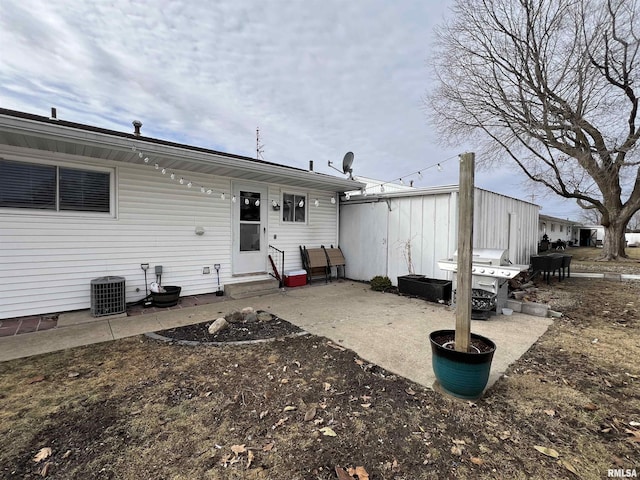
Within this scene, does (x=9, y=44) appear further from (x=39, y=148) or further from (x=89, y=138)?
(x=89, y=138)

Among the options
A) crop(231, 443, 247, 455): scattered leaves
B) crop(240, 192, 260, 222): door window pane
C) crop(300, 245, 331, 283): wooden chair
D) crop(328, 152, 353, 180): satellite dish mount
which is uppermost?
crop(328, 152, 353, 180): satellite dish mount

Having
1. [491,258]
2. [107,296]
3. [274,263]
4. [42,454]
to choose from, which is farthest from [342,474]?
[274,263]

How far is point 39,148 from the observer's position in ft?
14.7

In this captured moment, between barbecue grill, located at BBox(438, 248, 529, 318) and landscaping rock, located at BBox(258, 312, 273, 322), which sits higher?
barbecue grill, located at BBox(438, 248, 529, 318)

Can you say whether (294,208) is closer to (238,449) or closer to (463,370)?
(463,370)

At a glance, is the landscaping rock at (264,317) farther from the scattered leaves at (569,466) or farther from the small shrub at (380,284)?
the scattered leaves at (569,466)

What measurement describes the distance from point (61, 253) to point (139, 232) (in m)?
1.18

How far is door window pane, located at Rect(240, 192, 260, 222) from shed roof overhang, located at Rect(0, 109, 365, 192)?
15.5 inches

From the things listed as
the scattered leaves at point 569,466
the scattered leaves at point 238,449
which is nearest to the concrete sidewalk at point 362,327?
the scattered leaves at point 569,466

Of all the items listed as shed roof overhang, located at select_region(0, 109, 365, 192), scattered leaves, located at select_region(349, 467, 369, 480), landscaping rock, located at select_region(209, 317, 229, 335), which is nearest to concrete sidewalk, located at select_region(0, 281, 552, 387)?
landscaping rock, located at select_region(209, 317, 229, 335)

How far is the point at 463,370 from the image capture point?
245cm

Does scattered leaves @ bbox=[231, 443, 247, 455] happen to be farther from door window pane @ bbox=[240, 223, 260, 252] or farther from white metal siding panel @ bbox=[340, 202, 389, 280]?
white metal siding panel @ bbox=[340, 202, 389, 280]

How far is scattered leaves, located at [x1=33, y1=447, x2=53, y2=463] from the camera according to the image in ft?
6.12

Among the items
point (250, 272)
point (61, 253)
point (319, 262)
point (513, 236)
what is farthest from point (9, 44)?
point (513, 236)
